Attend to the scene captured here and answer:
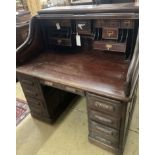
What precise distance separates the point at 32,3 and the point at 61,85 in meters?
2.34

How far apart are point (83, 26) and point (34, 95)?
844 mm

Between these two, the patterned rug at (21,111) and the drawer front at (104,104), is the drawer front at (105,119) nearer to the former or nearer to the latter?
the drawer front at (104,104)

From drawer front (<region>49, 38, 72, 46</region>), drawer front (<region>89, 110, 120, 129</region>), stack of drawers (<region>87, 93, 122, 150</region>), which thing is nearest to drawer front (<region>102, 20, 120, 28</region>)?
drawer front (<region>49, 38, 72, 46</region>)

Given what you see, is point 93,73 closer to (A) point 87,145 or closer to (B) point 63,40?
(B) point 63,40

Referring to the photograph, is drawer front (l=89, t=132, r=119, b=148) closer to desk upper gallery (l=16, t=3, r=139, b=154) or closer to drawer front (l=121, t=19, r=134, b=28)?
desk upper gallery (l=16, t=3, r=139, b=154)

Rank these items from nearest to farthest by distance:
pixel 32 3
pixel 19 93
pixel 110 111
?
pixel 110 111 → pixel 19 93 → pixel 32 3

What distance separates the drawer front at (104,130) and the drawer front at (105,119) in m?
0.05

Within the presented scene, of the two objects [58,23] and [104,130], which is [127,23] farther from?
[104,130]

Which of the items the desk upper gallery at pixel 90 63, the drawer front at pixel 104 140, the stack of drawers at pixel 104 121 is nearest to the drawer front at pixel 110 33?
the desk upper gallery at pixel 90 63

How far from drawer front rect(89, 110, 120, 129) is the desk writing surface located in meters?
0.26

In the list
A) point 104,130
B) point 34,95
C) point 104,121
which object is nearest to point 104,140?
point 104,130

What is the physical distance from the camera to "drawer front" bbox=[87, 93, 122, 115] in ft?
3.48
